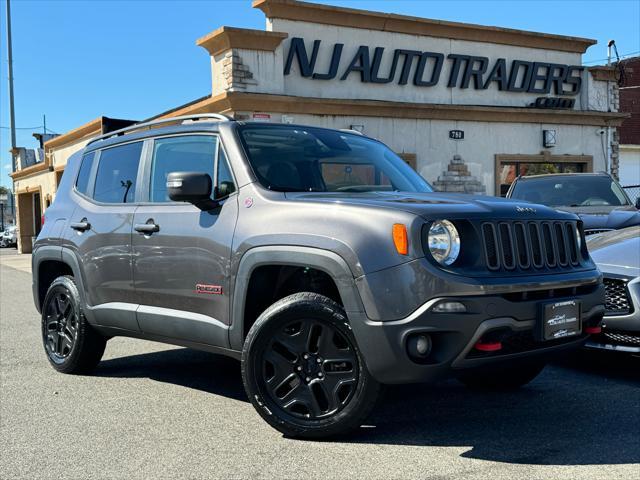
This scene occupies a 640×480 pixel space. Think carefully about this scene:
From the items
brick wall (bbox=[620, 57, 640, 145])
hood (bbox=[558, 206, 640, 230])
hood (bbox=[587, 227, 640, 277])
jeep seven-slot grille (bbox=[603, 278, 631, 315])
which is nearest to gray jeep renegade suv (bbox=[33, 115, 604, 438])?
jeep seven-slot grille (bbox=[603, 278, 631, 315])

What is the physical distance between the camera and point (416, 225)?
3.56m

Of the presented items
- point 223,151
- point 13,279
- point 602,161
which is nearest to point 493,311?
point 223,151

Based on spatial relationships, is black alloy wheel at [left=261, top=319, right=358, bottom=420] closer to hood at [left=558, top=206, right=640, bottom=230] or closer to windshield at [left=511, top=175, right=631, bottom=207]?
hood at [left=558, top=206, right=640, bottom=230]

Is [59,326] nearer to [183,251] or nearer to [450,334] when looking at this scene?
[183,251]

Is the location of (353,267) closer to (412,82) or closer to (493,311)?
(493,311)

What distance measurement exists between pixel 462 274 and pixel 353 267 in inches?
21.5

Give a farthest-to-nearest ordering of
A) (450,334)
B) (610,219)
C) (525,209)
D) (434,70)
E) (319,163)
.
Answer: (434,70), (610,219), (319,163), (525,209), (450,334)

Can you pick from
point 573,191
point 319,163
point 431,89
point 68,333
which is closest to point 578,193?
point 573,191

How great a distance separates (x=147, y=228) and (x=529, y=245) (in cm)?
251

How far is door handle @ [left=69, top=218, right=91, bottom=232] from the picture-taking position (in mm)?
5541

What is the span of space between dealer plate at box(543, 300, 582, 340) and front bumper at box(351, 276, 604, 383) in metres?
0.07

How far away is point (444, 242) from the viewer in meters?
3.64

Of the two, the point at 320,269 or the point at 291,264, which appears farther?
the point at 291,264

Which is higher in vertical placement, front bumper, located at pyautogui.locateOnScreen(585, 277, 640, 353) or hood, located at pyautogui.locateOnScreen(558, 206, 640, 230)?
hood, located at pyautogui.locateOnScreen(558, 206, 640, 230)
